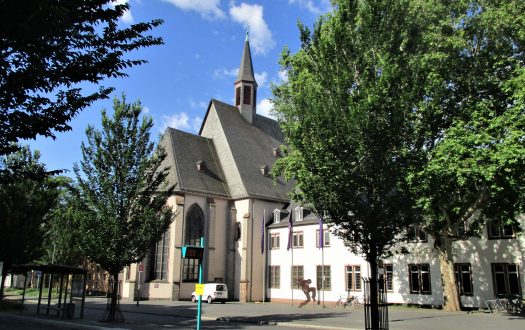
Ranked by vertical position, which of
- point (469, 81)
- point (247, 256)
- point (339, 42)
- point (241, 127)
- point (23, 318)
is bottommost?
point (23, 318)

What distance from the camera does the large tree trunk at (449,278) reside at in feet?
84.7

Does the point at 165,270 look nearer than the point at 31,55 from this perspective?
No

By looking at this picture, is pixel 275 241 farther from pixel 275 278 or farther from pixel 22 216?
pixel 22 216

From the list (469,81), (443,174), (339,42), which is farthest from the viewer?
(469,81)

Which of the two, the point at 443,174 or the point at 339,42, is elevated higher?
the point at 339,42

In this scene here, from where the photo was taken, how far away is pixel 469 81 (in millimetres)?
23984

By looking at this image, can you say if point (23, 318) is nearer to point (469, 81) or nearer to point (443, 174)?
point (443, 174)

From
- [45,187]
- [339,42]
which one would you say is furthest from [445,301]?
[45,187]

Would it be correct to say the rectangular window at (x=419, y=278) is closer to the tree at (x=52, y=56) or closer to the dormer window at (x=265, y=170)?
the dormer window at (x=265, y=170)

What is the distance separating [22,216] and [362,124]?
22.2m

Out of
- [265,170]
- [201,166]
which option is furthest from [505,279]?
[201,166]

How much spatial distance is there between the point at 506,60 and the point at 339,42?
13.2 meters

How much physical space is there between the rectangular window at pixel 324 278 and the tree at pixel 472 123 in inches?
452

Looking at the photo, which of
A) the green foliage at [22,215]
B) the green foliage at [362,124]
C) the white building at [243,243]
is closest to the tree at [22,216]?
the green foliage at [22,215]
